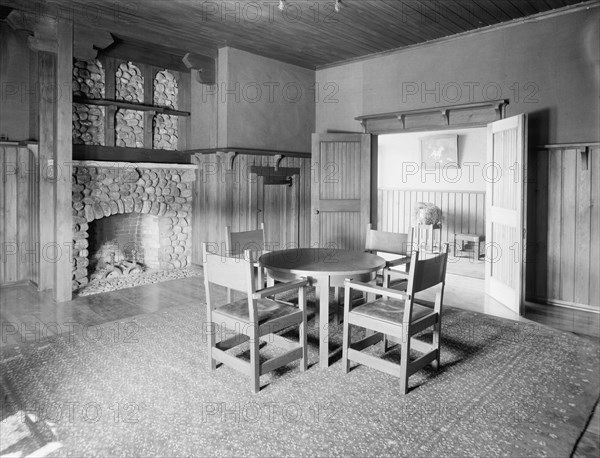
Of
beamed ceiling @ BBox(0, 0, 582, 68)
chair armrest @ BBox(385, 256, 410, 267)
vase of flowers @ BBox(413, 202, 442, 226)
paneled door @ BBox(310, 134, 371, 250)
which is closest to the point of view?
chair armrest @ BBox(385, 256, 410, 267)

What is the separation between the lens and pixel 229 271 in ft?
9.07

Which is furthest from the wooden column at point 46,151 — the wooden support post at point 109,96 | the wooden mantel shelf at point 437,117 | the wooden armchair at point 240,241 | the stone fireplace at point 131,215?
the wooden mantel shelf at point 437,117

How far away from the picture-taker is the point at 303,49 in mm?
5730

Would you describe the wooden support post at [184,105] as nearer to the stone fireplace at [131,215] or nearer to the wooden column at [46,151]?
the stone fireplace at [131,215]

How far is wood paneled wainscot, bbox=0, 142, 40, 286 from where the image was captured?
5.16 m

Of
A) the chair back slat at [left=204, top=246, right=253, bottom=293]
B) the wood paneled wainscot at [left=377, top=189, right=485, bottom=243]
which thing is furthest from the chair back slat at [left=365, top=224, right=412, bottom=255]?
the wood paneled wainscot at [left=377, top=189, right=485, bottom=243]

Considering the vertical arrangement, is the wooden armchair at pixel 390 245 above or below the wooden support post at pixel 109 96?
below

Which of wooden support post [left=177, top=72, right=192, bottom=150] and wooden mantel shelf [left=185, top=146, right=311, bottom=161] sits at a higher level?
wooden support post [left=177, top=72, right=192, bottom=150]

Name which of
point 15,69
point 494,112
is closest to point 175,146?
point 15,69

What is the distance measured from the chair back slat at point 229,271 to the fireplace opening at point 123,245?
3353mm

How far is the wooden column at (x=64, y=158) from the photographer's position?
14.9 ft

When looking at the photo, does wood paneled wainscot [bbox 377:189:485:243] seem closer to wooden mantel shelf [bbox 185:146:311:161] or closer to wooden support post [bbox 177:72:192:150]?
wooden mantel shelf [bbox 185:146:311:161]

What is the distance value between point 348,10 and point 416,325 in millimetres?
3260

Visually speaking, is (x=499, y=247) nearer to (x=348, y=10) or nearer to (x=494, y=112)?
(x=494, y=112)
